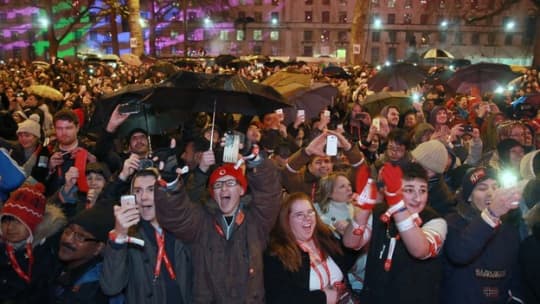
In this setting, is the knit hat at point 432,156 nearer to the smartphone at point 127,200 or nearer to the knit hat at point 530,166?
the knit hat at point 530,166

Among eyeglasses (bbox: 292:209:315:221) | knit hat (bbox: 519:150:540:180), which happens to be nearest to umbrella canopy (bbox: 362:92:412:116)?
knit hat (bbox: 519:150:540:180)

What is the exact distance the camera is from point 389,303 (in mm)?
3457

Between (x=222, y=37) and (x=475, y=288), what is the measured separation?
3157 inches

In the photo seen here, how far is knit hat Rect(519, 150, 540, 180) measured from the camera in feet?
15.2

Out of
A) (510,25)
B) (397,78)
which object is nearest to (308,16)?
(510,25)

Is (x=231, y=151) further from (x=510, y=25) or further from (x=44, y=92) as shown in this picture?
(x=510, y=25)

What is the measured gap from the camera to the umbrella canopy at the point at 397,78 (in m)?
11.6

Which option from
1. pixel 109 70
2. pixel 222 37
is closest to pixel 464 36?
pixel 222 37

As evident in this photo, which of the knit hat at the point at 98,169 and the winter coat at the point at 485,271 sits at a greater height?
the knit hat at the point at 98,169

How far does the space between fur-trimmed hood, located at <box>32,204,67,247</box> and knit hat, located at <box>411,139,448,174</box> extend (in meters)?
3.13

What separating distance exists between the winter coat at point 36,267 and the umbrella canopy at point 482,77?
9.11m

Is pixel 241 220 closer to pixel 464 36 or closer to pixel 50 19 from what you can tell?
pixel 50 19

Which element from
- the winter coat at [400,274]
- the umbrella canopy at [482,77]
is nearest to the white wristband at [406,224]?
the winter coat at [400,274]

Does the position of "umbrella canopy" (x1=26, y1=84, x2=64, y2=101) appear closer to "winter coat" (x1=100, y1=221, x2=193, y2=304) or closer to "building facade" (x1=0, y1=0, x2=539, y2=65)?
"winter coat" (x1=100, y1=221, x2=193, y2=304)
